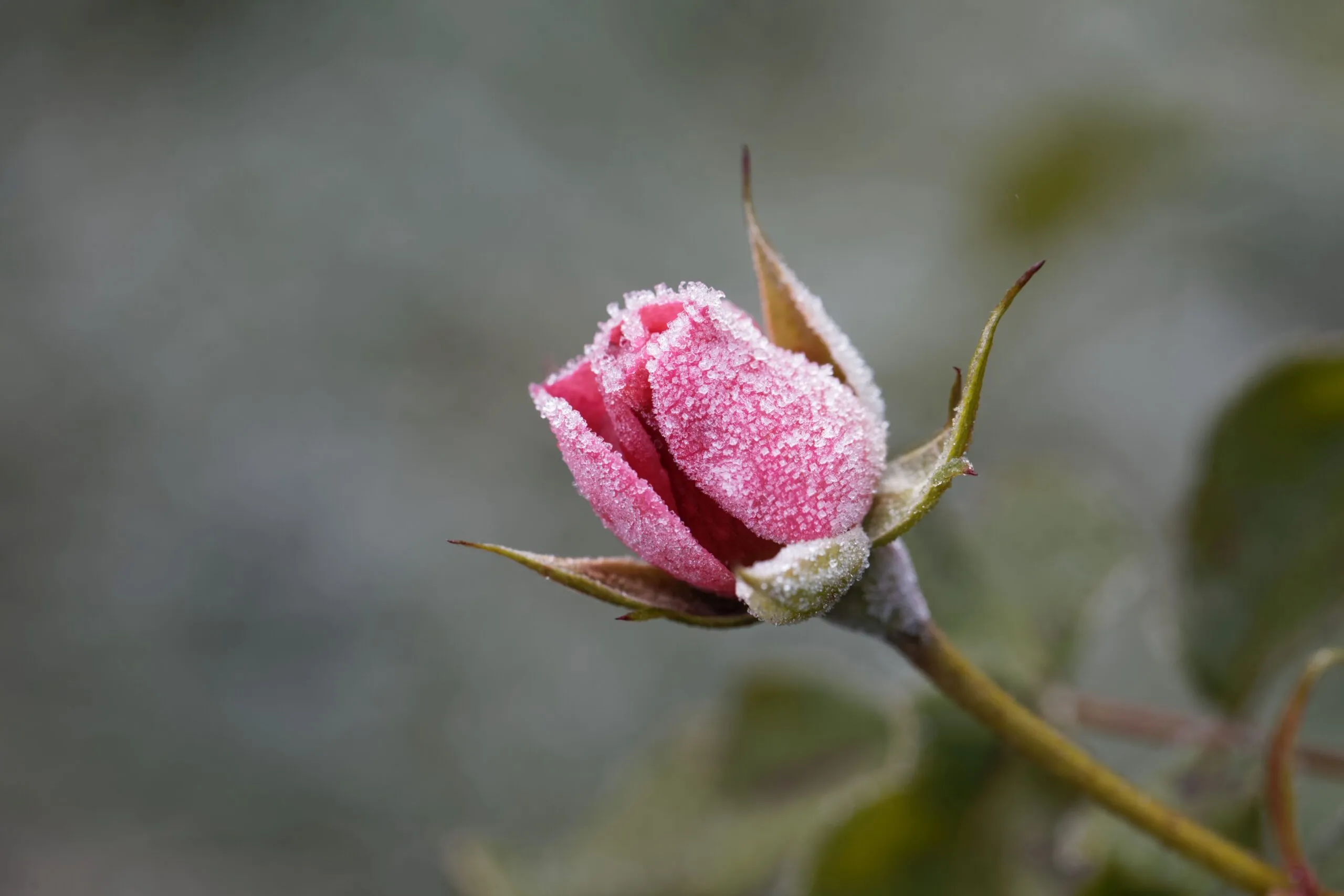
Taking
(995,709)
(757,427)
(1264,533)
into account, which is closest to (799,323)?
(757,427)

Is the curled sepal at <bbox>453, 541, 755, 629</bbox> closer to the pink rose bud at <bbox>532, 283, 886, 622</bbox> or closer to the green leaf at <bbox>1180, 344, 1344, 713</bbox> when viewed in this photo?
the pink rose bud at <bbox>532, 283, 886, 622</bbox>

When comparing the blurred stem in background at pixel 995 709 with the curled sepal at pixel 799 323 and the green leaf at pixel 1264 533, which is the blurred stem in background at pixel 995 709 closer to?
the curled sepal at pixel 799 323

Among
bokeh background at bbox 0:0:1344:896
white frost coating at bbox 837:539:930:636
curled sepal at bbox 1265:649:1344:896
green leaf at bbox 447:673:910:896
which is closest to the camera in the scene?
white frost coating at bbox 837:539:930:636

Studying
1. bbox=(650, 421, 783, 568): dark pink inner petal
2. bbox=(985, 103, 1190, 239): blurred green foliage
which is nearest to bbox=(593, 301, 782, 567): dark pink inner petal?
bbox=(650, 421, 783, 568): dark pink inner petal

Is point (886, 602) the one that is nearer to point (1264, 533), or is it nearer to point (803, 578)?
point (803, 578)

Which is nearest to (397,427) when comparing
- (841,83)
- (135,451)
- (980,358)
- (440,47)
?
(135,451)

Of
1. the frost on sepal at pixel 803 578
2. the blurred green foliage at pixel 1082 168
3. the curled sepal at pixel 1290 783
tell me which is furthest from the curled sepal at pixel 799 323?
the blurred green foliage at pixel 1082 168

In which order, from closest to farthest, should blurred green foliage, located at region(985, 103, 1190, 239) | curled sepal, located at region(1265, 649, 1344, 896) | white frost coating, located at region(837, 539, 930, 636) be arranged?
white frost coating, located at region(837, 539, 930, 636), curled sepal, located at region(1265, 649, 1344, 896), blurred green foliage, located at region(985, 103, 1190, 239)

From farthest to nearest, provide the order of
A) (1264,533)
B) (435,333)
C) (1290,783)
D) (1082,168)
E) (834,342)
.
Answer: (435,333)
(1082,168)
(1264,533)
(1290,783)
(834,342)
